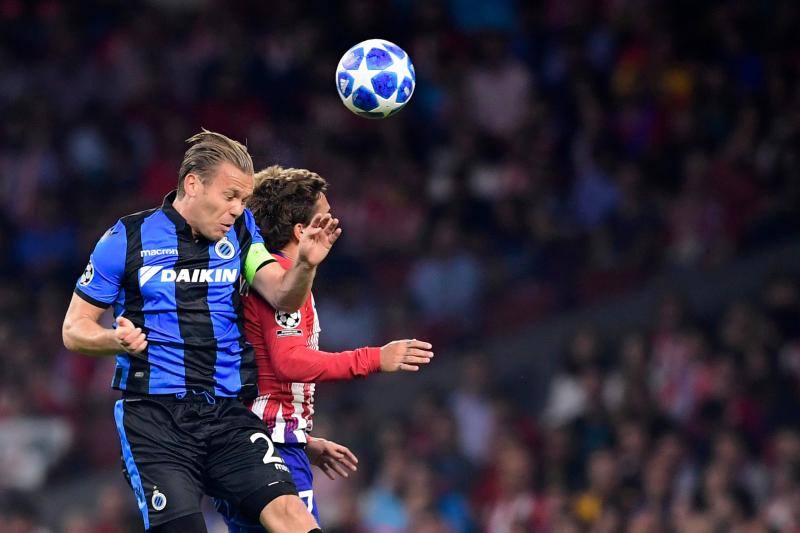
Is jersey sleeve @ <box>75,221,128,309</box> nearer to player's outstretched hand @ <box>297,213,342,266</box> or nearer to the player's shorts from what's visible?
player's outstretched hand @ <box>297,213,342,266</box>

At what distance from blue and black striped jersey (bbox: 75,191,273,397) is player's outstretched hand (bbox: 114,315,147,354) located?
0.36 meters

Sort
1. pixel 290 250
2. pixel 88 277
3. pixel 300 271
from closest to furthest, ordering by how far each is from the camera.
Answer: pixel 300 271, pixel 88 277, pixel 290 250

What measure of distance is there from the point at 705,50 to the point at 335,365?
25.1 feet

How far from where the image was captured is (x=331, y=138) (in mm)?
12727

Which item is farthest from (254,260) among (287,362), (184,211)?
(287,362)

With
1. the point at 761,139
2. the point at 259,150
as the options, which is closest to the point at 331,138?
the point at 259,150

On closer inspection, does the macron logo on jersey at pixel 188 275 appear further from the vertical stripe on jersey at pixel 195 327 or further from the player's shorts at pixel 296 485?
the player's shorts at pixel 296 485

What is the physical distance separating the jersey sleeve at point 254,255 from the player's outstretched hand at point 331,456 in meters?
0.85

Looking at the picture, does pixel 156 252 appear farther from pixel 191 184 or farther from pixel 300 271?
pixel 300 271

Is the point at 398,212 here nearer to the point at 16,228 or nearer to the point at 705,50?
the point at 705,50

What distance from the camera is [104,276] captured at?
16.0 ft

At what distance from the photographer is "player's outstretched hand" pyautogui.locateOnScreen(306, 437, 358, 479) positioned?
5.46 metres

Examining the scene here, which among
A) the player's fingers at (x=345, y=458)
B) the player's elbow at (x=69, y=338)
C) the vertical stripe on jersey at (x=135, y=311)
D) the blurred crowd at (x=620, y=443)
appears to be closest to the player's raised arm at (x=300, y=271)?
the vertical stripe on jersey at (x=135, y=311)

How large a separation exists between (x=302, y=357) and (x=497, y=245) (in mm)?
6576
